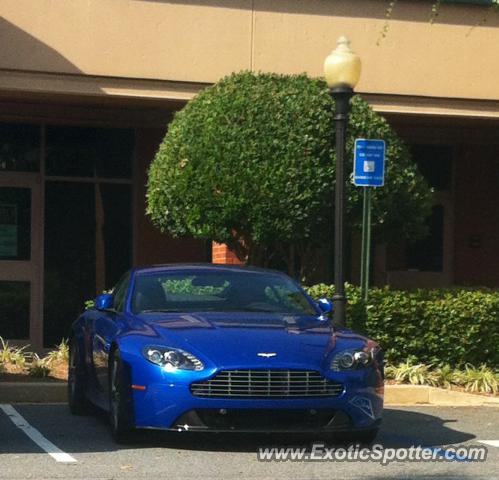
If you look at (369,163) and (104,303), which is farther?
(369,163)

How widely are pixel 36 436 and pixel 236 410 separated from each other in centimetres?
187

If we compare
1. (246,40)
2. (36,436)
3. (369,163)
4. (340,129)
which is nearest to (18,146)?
(246,40)

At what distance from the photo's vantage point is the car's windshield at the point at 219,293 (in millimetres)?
10516

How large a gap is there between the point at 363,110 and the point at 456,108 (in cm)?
285

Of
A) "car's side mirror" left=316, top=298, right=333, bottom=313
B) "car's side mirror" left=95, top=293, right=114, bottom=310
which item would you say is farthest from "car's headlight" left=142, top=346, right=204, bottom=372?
"car's side mirror" left=316, top=298, right=333, bottom=313

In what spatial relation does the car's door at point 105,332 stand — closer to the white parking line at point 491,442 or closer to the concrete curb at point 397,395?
the concrete curb at point 397,395

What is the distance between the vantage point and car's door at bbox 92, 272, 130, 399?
10172 millimetres

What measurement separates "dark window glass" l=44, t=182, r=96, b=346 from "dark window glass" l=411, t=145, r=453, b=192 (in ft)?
17.3

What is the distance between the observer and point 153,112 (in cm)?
1828

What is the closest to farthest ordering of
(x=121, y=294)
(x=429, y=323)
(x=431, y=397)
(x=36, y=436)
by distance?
1. (x=36, y=436)
2. (x=121, y=294)
3. (x=431, y=397)
4. (x=429, y=323)

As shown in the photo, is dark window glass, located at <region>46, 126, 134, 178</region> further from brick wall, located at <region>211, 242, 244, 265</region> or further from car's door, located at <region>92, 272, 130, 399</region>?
car's door, located at <region>92, 272, 130, 399</region>

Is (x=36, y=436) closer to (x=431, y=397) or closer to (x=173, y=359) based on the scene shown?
(x=173, y=359)

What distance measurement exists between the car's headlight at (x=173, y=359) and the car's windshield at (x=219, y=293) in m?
1.14

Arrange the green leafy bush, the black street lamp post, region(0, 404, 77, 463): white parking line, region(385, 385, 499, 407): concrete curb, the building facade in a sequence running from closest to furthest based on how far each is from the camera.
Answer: region(0, 404, 77, 463): white parking line
the black street lamp post
region(385, 385, 499, 407): concrete curb
the green leafy bush
the building facade
